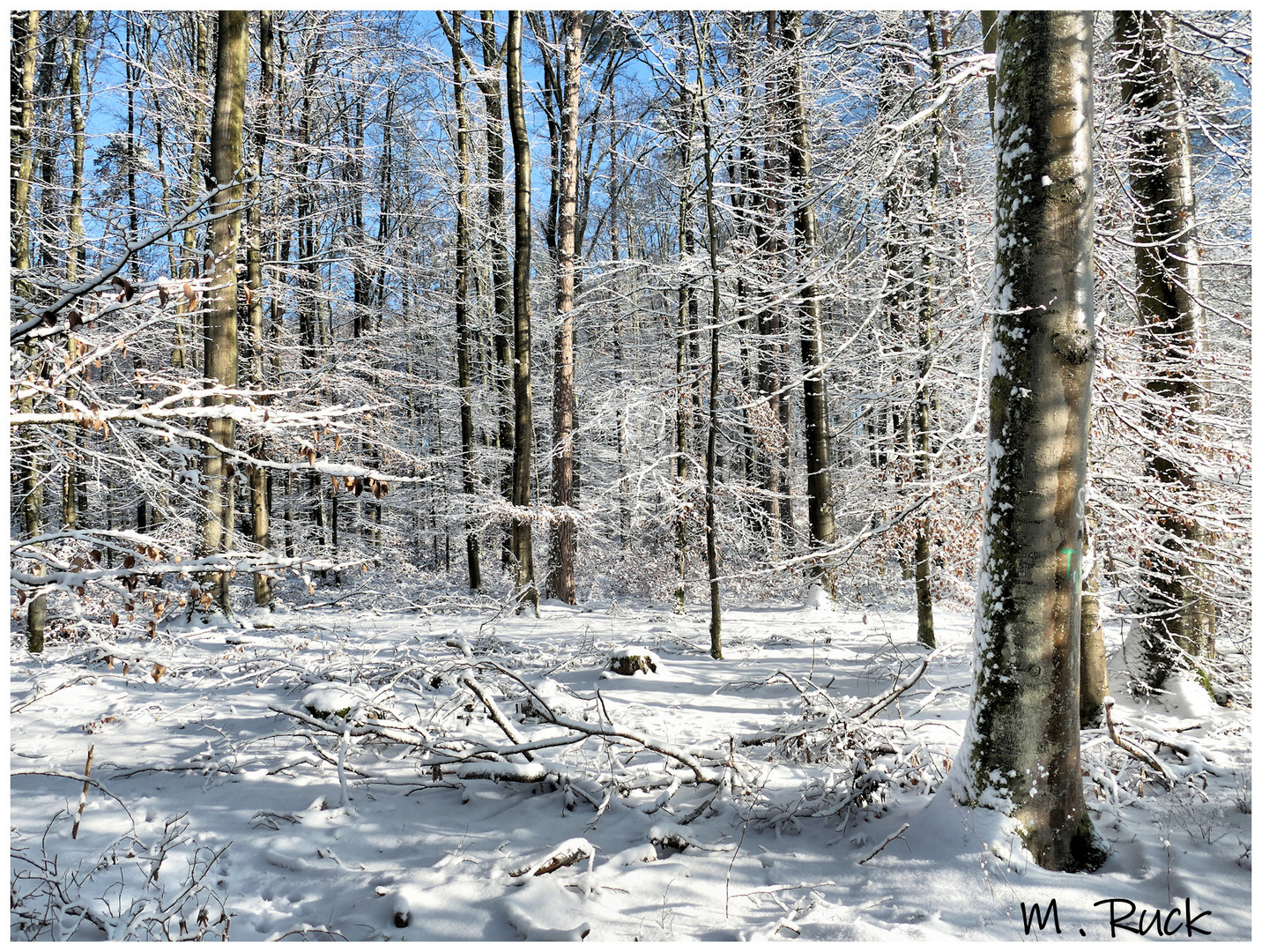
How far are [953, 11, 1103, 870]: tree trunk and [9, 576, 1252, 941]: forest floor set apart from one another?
0.85 ft

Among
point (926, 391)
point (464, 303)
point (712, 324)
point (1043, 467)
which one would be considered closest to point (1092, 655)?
point (1043, 467)

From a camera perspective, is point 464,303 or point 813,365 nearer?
point 813,365

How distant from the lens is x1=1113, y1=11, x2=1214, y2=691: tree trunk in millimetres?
4762

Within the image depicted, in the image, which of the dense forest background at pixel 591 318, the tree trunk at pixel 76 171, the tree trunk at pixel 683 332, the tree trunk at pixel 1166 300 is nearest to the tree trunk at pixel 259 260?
the dense forest background at pixel 591 318

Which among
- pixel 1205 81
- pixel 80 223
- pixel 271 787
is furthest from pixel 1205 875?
pixel 80 223

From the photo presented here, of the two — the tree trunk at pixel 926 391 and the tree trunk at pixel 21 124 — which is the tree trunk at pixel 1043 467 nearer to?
the tree trunk at pixel 926 391

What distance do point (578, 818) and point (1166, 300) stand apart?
5.70m

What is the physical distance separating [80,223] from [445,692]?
8544 mm

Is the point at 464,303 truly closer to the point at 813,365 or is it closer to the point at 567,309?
the point at 567,309

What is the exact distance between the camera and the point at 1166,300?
5152mm

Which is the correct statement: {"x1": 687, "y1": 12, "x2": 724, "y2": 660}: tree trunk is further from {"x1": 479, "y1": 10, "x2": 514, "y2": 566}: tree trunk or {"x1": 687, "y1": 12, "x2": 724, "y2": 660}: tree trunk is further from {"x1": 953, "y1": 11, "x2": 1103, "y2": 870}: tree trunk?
{"x1": 479, "y1": 10, "x2": 514, "y2": 566}: tree trunk

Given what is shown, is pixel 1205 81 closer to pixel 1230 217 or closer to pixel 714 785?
pixel 1230 217

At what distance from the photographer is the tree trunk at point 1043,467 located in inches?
116

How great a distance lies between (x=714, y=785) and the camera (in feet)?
13.4
